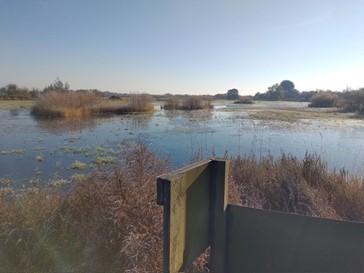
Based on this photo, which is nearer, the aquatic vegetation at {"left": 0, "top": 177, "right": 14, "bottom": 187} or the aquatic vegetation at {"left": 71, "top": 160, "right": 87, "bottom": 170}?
the aquatic vegetation at {"left": 0, "top": 177, "right": 14, "bottom": 187}

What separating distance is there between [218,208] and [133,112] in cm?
2690

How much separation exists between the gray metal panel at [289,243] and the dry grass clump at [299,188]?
2.09 m

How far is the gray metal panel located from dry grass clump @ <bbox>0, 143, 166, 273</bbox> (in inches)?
37.5

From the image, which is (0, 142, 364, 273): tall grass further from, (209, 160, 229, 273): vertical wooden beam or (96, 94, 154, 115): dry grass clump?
(96, 94, 154, 115): dry grass clump

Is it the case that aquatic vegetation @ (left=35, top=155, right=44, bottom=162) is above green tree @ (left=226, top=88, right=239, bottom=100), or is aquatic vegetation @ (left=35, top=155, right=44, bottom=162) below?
below

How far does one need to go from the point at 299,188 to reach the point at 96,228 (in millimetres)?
3585

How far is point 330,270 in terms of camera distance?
63.8 inches

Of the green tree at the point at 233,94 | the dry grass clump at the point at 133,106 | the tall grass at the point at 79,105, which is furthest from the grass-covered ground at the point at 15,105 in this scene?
the green tree at the point at 233,94

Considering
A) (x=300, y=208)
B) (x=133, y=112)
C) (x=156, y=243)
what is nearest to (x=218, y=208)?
(x=156, y=243)

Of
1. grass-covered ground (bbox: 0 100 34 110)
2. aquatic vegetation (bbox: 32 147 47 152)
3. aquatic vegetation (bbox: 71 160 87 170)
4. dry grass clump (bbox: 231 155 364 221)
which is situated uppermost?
grass-covered ground (bbox: 0 100 34 110)

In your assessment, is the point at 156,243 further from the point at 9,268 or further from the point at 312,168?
the point at 312,168

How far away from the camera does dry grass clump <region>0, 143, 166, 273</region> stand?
2555mm

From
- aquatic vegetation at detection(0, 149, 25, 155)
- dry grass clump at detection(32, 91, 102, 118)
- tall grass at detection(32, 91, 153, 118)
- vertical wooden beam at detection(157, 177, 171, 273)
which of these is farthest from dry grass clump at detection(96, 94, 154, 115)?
vertical wooden beam at detection(157, 177, 171, 273)

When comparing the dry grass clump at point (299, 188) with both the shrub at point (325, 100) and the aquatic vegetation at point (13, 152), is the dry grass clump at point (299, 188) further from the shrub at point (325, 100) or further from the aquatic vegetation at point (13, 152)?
the shrub at point (325, 100)
